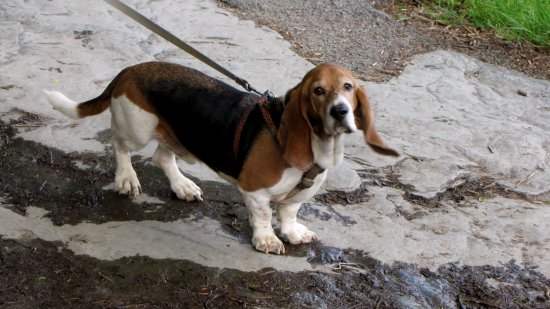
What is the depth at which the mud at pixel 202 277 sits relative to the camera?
369 cm

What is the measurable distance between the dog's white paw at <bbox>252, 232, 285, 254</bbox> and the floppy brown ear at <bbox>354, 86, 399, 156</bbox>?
0.85m

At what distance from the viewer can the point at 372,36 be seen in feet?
24.8

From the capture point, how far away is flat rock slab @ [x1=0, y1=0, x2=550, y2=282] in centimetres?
423

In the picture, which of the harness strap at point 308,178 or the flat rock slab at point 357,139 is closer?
the harness strap at point 308,178

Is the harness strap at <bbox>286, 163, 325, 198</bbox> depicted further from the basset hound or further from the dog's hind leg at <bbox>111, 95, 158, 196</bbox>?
the dog's hind leg at <bbox>111, 95, 158, 196</bbox>

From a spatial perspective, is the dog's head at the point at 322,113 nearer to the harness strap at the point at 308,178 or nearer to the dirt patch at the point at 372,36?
the harness strap at the point at 308,178

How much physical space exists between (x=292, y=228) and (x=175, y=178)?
82 cm

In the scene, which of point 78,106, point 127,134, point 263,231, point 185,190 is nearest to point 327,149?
point 263,231

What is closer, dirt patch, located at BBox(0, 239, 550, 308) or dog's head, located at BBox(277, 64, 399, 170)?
dog's head, located at BBox(277, 64, 399, 170)

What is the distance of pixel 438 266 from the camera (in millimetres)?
4152

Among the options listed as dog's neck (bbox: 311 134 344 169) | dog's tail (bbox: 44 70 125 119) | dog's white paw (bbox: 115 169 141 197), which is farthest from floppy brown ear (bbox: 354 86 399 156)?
dog's tail (bbox: 44 70 125 119)

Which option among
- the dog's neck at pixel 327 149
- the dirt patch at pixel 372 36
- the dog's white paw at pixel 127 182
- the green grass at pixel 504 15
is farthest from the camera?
the green grass at pixel 504 15

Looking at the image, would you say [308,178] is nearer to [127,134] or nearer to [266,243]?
[266,243]

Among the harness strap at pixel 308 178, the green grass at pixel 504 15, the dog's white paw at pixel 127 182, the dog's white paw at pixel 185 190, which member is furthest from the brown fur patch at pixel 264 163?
the green grass at pixel 504 15
